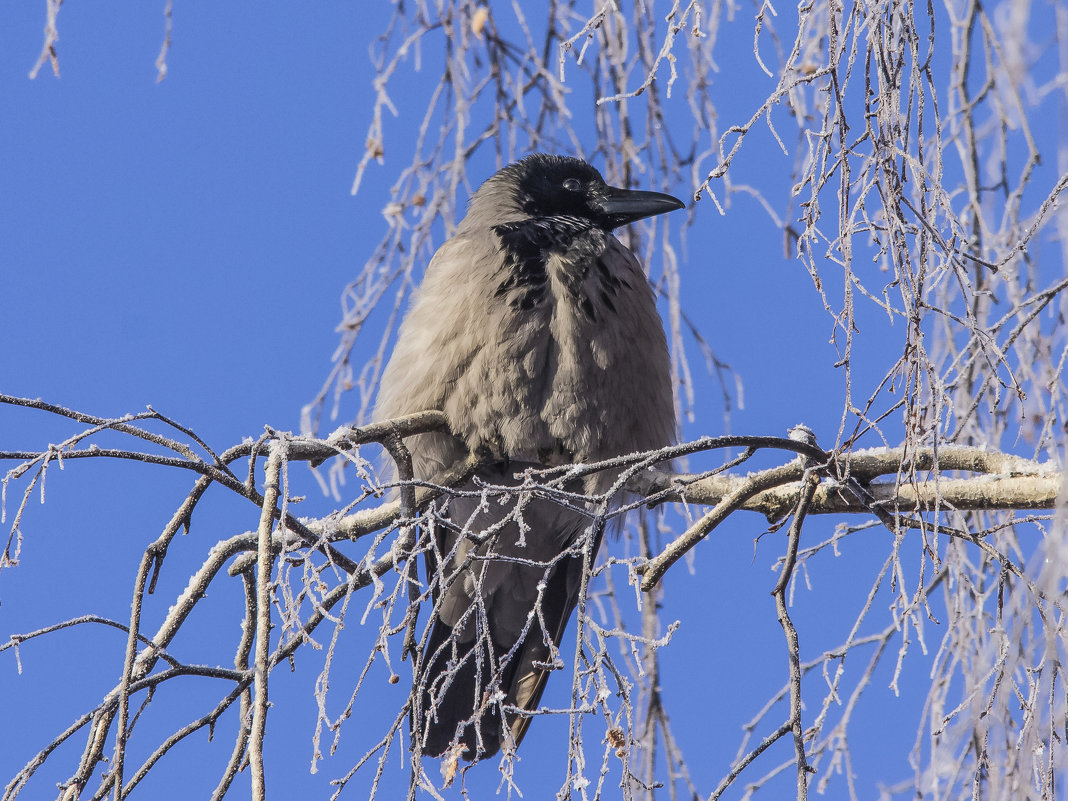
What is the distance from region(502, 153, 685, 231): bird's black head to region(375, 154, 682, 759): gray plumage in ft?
0.05

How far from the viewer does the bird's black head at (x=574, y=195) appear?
3.38m

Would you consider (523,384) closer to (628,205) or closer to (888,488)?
(628,205)

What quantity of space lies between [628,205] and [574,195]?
0.22 meters

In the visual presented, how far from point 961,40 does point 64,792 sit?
228 centimetres

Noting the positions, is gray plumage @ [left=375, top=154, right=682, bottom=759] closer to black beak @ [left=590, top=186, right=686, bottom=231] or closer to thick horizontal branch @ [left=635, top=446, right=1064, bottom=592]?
black beak @ [left=590, top=186, right=686, bottom=231]

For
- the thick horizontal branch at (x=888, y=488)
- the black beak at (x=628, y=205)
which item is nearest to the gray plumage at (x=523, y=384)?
the black beak at (x=628, y=205)

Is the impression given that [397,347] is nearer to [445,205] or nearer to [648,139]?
[445,205]

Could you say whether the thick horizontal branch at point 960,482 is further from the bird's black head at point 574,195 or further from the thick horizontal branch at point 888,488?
the bird's black head at point 574,195

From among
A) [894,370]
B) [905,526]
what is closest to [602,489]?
[905,526]

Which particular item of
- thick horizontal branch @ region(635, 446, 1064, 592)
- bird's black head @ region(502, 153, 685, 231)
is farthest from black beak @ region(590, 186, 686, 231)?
thick horizontal branch @ region(635, 446, 1064, 592)

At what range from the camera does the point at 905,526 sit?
5.63 feet

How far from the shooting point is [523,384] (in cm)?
292

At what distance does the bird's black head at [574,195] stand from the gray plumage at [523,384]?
1 centimetres

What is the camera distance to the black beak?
131 inches
